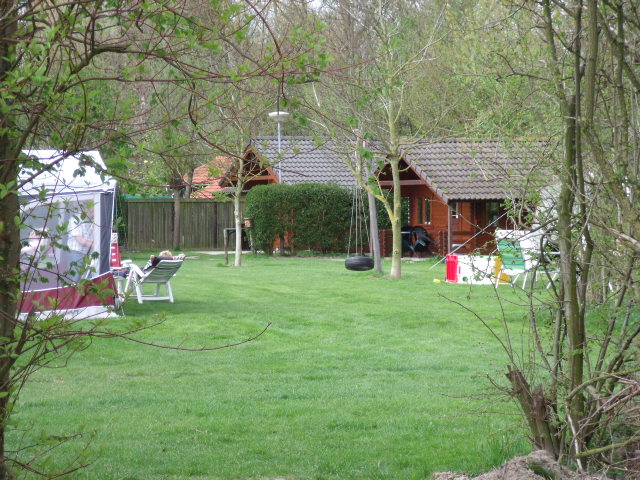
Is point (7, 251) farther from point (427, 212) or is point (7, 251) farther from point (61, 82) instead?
point (427, 212)

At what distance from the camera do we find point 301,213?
30453mm

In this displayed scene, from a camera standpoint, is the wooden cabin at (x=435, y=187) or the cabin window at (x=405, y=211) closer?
the wooden cabin at (x=435, y=187)

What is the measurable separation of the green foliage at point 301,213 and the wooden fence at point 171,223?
14.8 feet

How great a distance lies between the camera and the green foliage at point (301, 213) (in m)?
30.4

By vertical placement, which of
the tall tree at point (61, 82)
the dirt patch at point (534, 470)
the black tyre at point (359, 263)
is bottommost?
the dirt patch at point (534, 470)

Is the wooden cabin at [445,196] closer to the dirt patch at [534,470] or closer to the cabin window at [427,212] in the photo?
the cabin window at [427,212]

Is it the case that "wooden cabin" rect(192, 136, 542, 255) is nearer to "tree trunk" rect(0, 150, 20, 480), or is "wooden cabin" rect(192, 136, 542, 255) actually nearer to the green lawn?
the green lawn

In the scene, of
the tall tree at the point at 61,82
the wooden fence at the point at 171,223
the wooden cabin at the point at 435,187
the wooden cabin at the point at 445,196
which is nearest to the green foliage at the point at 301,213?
the wooden cabin at the point at 435,187

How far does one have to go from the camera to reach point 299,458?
5.73m

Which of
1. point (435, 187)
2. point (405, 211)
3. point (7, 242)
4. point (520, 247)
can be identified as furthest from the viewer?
point (405, 211)

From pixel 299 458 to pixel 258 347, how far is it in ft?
16.4

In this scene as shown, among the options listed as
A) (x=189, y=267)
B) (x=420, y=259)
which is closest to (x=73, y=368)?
(x=189, y=267)

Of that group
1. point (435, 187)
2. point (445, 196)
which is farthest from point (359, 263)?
point (435, 187)

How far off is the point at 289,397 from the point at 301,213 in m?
22.8
